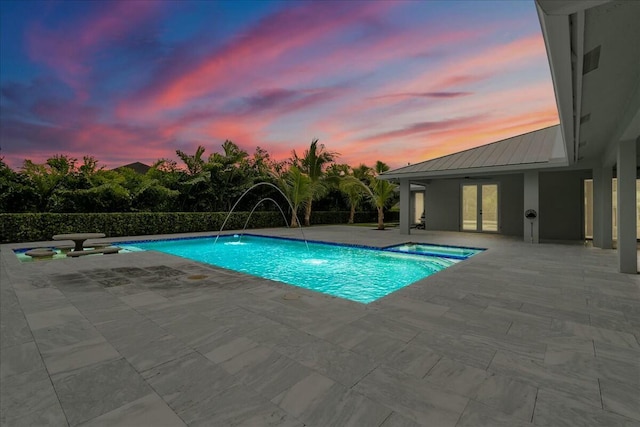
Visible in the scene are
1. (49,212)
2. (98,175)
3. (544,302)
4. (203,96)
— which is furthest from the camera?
(203,96)

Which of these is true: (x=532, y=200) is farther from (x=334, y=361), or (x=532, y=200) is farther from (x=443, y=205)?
(x=334, y=361)

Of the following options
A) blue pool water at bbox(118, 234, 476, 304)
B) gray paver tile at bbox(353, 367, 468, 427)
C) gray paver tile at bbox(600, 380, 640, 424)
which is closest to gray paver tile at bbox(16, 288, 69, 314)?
blue pool water at bbox(118, 234, 476, 304)

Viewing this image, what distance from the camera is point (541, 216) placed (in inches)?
520

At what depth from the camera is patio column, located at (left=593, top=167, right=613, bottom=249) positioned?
916 centimetres

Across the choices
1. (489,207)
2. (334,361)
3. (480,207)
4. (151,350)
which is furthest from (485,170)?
(151,350)

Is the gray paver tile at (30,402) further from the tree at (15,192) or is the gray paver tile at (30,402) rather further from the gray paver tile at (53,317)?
the tree at (15,192)

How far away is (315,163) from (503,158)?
10.5 m

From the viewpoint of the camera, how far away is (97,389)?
2146 mm

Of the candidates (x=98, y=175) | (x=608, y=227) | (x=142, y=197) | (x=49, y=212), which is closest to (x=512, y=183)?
(x=608, y=227)

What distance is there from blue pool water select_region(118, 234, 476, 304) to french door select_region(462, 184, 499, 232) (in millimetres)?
8056

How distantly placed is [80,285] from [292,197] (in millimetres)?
13832

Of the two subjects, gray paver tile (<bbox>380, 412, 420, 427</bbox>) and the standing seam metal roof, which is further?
the standing seam metal roof

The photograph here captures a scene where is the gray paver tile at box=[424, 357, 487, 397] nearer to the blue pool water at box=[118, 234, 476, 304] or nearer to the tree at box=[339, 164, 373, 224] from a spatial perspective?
→ the blue pool water at box=[118, 234, 476, 304]

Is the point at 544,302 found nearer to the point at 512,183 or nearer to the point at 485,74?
the point at 485,74
